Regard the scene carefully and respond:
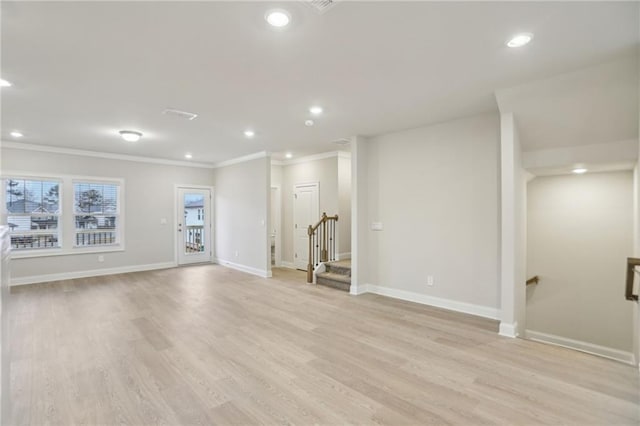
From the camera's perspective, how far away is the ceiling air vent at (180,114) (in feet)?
13.3

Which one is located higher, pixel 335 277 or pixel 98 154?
pixel 98 154

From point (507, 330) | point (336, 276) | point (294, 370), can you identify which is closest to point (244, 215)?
point (336, 276)

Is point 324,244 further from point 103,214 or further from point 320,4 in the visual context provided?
point 320,4

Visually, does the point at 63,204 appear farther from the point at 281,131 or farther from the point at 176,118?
the point at 281,131

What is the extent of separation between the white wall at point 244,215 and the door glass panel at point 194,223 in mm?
420

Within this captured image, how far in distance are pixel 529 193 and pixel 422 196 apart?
95.3 inches

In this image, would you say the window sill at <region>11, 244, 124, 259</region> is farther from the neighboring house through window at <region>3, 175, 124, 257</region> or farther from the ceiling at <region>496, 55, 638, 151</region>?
the ceiling at <region>496, 55, 638, 151</region>

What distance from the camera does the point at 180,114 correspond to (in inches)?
166

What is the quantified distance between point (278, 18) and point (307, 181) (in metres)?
5.52

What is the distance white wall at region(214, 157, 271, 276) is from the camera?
6.87 m

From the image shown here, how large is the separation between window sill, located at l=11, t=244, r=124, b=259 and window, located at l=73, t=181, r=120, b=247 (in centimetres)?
10

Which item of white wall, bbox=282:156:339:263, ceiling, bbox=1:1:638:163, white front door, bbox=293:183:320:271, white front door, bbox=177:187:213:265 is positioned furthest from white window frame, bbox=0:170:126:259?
white front door, bbox=293:183:320:271

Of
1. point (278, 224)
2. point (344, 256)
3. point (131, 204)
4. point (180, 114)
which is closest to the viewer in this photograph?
point (180, 114)

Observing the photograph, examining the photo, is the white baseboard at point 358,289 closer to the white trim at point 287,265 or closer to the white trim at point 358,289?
the white trim at point 358,289
